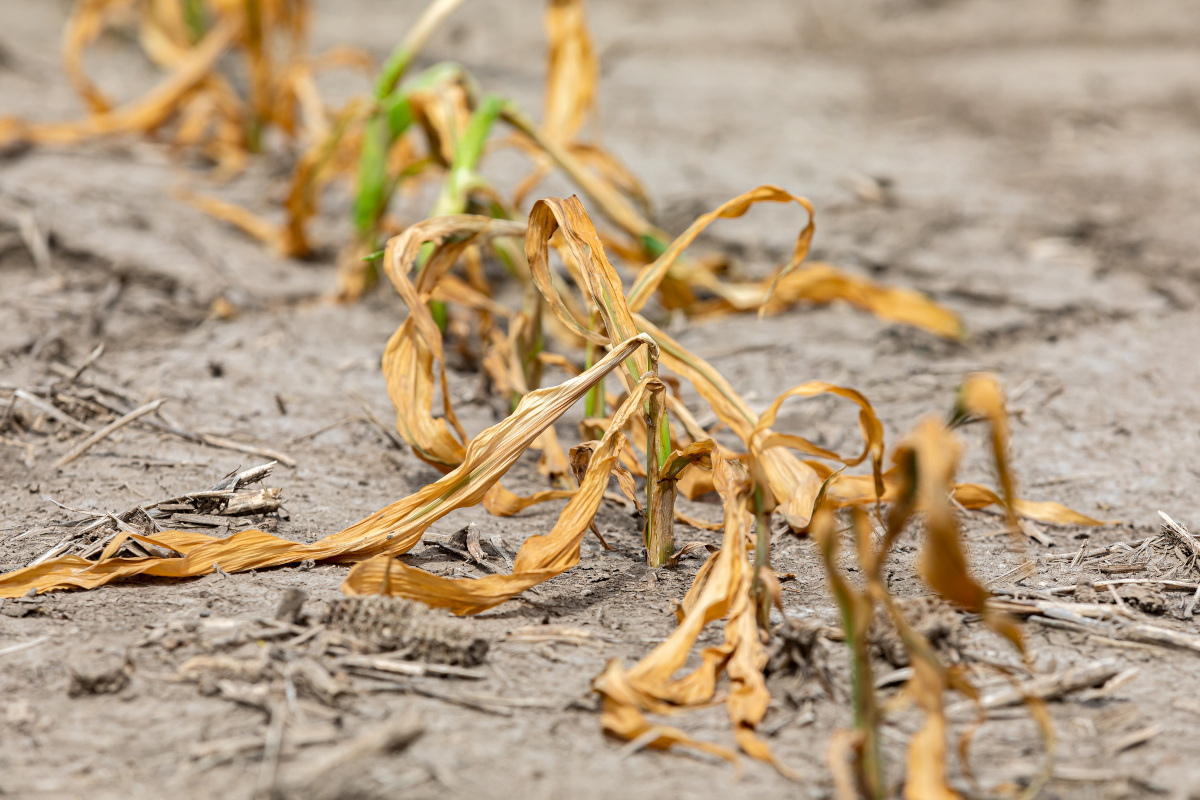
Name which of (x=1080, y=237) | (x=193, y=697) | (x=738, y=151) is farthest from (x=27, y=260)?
(x=1080, y=237)

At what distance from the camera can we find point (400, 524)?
127 cm

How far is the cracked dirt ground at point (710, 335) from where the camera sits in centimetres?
97

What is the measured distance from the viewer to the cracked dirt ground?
967mm

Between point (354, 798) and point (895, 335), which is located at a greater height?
point (895, 335)

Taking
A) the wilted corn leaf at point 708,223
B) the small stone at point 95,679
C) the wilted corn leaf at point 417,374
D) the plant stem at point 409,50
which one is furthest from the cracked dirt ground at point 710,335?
the plant stem at point 409,50

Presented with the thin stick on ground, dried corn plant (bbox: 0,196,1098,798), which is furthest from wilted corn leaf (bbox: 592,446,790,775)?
the thin stick on ground

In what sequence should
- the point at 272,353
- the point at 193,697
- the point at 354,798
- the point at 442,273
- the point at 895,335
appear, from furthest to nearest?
the point at 895,335
the point at 272,353
the point at 442,273
the point at 193,697
the point at 354,798

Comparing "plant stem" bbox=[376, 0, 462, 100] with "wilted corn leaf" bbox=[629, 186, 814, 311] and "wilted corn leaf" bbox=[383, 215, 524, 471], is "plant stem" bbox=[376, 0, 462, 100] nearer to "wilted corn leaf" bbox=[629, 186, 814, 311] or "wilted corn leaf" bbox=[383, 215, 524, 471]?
"wilted corn leaf" bbox=[383, 215, 524, 471]

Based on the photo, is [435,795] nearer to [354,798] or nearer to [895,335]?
[354,798]

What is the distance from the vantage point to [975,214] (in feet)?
9.53

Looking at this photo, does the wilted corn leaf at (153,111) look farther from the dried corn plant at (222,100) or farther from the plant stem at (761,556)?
the plant stem at (761,556)

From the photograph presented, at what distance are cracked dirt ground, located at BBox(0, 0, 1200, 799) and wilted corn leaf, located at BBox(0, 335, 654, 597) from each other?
3cm

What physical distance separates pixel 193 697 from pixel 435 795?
1.03 ft

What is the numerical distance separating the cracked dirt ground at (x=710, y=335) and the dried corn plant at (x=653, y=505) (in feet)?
0.14
